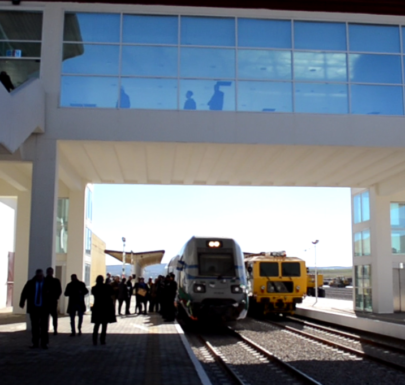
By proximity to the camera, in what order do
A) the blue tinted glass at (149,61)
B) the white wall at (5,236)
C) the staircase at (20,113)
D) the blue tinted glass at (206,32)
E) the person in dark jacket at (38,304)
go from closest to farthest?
the person in dark jacket at (38,304), the staircase at (20,113), the blue tinted glass at (149,61), the blue tinted glass at (206,32), the white wall at (5,236)

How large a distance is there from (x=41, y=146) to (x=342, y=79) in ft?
31.2

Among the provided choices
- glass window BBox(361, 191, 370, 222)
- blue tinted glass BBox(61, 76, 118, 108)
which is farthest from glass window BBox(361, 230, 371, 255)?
blue tinted glass BBox(61, 76, 118, 108)

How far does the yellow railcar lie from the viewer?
24.7 metres

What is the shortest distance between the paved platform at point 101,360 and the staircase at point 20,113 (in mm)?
4804

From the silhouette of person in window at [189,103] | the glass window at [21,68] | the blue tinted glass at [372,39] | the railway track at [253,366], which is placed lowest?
the railway track at [253,366]

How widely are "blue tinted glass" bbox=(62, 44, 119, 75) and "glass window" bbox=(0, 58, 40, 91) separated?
89 cm

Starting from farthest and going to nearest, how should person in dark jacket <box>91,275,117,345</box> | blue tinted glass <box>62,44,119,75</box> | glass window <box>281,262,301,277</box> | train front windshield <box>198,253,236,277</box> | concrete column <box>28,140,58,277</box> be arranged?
1. glass window <box>281,262,301,277</box>
2. train front windshield <box>198,253,236,277</box>
3. blue tinted glass <box>62,44,119,75</box>
4. concrete column <box>28,140,58,277</box>
5. person in dark jacket <box>91,275,117,345</box>

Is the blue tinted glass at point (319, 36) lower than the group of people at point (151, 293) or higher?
higher

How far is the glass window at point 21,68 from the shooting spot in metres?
18.0

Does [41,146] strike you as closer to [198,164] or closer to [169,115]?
[169,115]

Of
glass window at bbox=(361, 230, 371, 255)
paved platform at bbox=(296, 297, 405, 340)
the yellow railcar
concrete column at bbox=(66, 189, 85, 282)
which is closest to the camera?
paved platform at bbox=(296, 297, 405, 340)

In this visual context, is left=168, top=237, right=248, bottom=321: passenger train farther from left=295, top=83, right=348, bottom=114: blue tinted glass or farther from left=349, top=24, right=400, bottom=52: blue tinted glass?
left=349, top=24, right=400, bottom=52: blue tinted glass

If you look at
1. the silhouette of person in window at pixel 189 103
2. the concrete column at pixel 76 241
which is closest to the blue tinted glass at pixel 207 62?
the silhouette of person in window at pixel 189 103

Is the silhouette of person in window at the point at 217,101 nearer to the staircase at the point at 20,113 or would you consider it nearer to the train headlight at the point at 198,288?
the staircase at the point at 20,113
